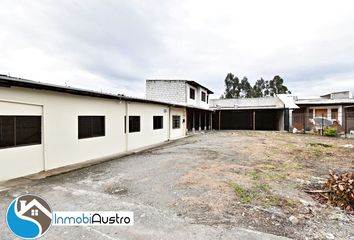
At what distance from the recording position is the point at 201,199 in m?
3.87

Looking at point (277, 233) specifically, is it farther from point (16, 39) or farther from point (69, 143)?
point (16, 39)

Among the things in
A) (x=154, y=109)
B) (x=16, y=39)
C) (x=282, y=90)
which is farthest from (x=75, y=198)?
(x=282, y=90)

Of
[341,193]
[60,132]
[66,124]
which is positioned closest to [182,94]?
[66,124]

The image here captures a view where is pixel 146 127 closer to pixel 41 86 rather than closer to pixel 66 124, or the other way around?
pixel 66 124

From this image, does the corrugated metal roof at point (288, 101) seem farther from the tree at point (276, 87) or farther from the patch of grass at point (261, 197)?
the tree at point (276, 87)

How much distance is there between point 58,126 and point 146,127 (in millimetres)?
5753

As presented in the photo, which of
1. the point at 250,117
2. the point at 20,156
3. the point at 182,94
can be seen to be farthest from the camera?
the point at 250,117

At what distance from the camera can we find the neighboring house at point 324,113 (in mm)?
19188

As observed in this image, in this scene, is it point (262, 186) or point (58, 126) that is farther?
point (58, 126)

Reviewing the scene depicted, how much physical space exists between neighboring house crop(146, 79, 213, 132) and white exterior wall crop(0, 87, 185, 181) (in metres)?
9.75

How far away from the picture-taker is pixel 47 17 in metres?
7.88

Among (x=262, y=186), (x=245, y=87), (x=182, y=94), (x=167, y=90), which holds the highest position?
(x=245, y=87)

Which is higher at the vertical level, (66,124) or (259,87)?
(259,87)

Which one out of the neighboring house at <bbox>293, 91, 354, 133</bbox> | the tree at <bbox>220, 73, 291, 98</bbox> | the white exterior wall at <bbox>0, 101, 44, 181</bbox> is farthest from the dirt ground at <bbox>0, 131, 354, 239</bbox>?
the tree at <bbox>220, 73, 291, 98</bbox>
